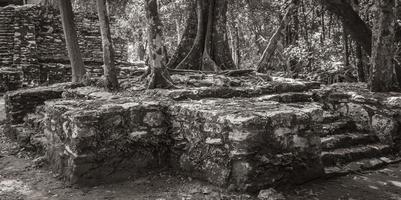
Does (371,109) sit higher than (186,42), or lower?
lower

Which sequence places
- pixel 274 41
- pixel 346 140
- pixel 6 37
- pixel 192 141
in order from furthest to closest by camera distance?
pixel 6 37 < pixel 274 41 < pixel 346 140 < pixel 192 141

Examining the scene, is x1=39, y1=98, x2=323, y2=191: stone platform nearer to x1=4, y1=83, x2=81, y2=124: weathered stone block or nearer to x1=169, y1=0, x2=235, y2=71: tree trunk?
x1=169, y1=0, x2=235, y2=71: tree trunk

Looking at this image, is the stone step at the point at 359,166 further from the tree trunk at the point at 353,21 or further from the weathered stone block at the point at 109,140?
the tree trunk at the point at 353,21

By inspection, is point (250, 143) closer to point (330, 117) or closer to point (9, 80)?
point (330, 117)

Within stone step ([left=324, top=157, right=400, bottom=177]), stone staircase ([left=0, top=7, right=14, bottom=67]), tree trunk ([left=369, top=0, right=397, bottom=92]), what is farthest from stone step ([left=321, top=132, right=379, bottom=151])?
stone staircase ([left=0, top=7, right=14, bottom=67])

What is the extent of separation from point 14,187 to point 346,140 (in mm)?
5319

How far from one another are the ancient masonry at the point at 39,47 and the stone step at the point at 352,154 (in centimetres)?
1207

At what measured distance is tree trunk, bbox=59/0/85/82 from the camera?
10.5 metres

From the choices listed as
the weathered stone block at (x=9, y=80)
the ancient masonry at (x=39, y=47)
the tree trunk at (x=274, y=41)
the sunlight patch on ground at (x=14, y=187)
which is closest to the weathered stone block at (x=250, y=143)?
the sunlight patch on ground at (x=14, y=187)

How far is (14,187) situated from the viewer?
5695 millimetres

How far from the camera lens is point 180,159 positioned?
5.56 m

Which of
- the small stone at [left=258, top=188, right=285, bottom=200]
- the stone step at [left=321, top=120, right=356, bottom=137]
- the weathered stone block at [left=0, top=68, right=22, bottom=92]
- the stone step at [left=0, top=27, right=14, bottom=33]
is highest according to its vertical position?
A: the stone step at [left=0, top=27, right=14, bottom=33]

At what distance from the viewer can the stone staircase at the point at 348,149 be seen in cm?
589

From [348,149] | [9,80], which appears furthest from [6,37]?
[348,149]
